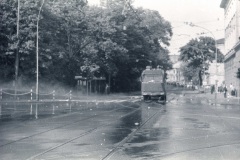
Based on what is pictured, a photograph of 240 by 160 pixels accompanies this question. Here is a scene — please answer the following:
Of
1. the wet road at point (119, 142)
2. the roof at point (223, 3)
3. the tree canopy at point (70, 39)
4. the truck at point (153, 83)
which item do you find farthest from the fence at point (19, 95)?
the roof at point (223, 3)

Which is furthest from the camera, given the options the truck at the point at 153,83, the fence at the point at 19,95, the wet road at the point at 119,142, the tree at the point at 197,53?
the tree at the point at 197,53

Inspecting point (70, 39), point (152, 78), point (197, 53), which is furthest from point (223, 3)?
point (197, 53)

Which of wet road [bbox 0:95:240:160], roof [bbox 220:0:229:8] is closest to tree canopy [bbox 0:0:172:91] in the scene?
roof [bbox 220:0:229:8]

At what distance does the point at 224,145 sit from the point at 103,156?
3.64m

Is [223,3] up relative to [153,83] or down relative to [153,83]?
up

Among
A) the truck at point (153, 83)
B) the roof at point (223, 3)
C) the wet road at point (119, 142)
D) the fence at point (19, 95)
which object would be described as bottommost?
the wet road at point (119, 142)

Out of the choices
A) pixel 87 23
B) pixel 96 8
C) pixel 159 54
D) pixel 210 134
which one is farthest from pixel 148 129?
pixel 159 54

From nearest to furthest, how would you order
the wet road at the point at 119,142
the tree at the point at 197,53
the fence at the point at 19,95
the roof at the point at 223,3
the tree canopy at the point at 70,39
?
the wet road at the point at 119,142, the fence at the point at 19,95, the tree canopy at the point at 70,39, the roof at the point at 223,3, the tree at the point at 197,53

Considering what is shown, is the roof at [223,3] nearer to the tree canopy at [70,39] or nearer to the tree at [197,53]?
the tree canopy at [70,39]

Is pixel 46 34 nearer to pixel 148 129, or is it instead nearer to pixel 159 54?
pixel 148 129

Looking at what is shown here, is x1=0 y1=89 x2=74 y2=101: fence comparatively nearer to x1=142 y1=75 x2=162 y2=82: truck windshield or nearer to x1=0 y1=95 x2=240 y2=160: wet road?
x1=142 y1=75 x2=162 y2=82: truck windshield

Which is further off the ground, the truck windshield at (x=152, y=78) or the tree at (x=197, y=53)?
the tree at (x=197, y=53)

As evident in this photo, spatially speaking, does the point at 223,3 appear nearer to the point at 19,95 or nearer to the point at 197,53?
the point at 19,95

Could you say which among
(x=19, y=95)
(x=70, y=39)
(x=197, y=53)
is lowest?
(x=19, y=95)
